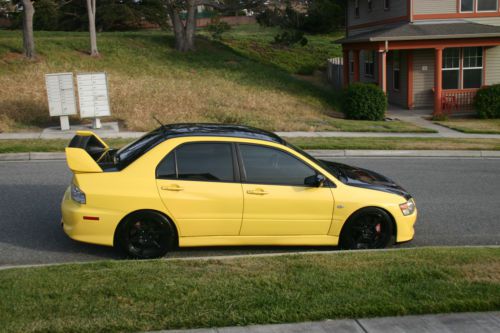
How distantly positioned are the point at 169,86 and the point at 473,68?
1312 cm

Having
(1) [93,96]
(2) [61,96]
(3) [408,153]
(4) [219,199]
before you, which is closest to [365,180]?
(4) [219,199]

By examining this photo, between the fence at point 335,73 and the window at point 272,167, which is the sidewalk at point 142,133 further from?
the fence at point 335,73

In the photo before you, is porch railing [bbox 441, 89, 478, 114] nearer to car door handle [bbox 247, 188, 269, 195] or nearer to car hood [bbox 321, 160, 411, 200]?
car hood [bbox 321, 160, 411, 200]

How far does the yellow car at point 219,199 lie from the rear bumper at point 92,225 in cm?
1

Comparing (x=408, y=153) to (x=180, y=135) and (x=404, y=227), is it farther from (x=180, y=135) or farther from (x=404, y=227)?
(x=180, y=135)

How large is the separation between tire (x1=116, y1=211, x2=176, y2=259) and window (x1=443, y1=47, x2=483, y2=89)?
77.1 ft

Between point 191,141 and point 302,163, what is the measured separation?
136cm

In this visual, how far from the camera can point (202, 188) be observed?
784 centimetres

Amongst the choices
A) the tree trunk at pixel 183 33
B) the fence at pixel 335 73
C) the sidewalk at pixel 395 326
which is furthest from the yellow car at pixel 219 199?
the fence at pixel 335 73

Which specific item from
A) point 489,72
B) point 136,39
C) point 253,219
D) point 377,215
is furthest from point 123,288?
point 136,39

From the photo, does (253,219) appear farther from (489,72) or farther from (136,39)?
(136,39)

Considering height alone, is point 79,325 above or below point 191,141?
below

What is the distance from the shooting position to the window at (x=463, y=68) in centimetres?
2898

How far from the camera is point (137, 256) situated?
7.72 meters
